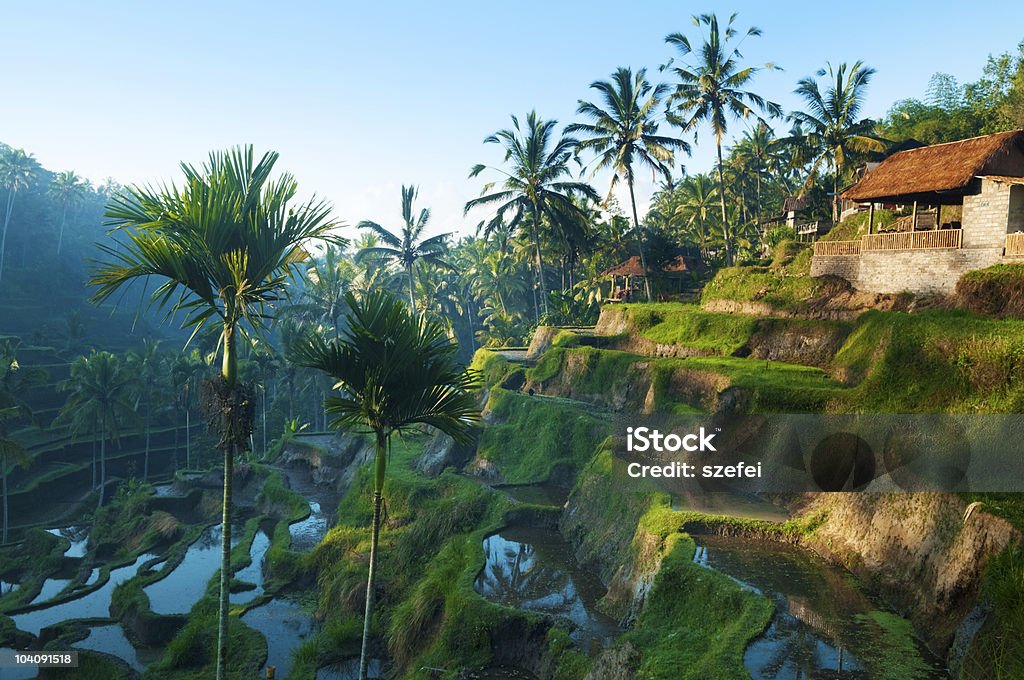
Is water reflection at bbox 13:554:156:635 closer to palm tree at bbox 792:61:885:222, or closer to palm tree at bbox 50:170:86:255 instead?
palm tree at bbox 792:61:885:222

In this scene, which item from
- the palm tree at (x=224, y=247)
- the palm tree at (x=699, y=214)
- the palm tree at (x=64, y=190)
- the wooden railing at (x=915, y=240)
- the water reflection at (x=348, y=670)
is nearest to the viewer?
the palm tree at (x=224, y=247)

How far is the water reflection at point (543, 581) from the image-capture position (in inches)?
663

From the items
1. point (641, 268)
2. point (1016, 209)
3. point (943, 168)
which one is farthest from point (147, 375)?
point (1016, 209)

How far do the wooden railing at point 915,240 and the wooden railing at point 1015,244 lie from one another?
1890 millimetres

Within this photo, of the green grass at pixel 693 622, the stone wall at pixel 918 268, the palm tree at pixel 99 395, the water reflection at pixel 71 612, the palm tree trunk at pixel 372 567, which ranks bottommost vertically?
the water reflection at pixel 71 612

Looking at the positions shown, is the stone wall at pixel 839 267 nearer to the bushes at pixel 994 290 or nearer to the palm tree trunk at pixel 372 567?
the bushes at pixel 994 290

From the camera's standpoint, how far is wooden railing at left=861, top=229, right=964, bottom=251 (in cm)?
2428

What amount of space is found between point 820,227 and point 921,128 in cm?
1262

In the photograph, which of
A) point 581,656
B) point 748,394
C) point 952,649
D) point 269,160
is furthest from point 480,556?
point 269,160

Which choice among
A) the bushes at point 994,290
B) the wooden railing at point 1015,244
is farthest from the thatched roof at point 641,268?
the bushes at point 994,290

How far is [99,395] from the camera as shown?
Answer: 4931cm

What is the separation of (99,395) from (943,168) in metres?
52.9

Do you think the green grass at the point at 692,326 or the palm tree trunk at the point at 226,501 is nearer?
the palm tree trunk at the point at 226,501

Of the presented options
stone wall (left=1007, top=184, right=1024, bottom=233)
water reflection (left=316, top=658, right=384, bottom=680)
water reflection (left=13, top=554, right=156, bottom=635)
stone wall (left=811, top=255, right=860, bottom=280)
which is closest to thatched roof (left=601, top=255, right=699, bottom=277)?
stone wall (left=811, top=255, right=860, bottom=280)
